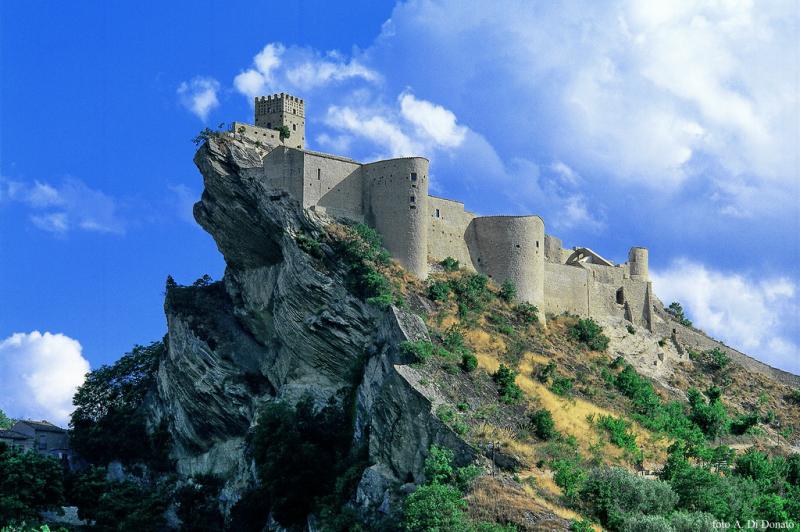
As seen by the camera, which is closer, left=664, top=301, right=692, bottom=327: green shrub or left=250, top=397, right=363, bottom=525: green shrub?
left=250, top=397, right=363, bottom=525: green shrub

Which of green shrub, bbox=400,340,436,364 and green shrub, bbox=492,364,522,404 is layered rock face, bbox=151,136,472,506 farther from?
green shrub, bbox=492,364,522,404

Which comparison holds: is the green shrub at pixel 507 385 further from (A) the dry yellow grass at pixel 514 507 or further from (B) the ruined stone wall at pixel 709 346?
(B) the ruined stone wall at pixel 709 346

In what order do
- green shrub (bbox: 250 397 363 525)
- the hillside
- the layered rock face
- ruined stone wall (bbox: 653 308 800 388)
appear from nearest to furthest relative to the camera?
1. the hillside
2. the layered rock face
3. green shrub (bbox: 250 397 363 525)
4. ruined stone wall (bbox: 653 308 800 388)

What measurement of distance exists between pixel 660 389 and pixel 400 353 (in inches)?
909

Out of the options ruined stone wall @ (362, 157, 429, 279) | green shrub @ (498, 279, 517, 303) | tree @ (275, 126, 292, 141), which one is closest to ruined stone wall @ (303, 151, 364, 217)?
ruined stone wall @ (362, 157, 429, 279)

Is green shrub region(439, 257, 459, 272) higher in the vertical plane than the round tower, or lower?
lower

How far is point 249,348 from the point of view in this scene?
65.5 meters

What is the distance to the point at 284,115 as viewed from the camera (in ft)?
230

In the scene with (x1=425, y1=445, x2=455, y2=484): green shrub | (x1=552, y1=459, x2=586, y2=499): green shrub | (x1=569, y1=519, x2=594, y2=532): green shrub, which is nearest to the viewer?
(x1=569, y1=519, x2=594, y2=532): green shrub

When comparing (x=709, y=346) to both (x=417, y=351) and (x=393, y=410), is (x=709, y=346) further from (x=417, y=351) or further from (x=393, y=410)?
(x=393, y=410)

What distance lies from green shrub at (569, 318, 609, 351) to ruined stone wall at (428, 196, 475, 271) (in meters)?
7.77

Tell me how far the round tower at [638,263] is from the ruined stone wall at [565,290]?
799 centimetres

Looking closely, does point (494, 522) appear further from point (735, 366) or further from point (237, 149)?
point (735, 366)

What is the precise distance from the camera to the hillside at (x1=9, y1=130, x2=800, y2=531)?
4731 centimetres
